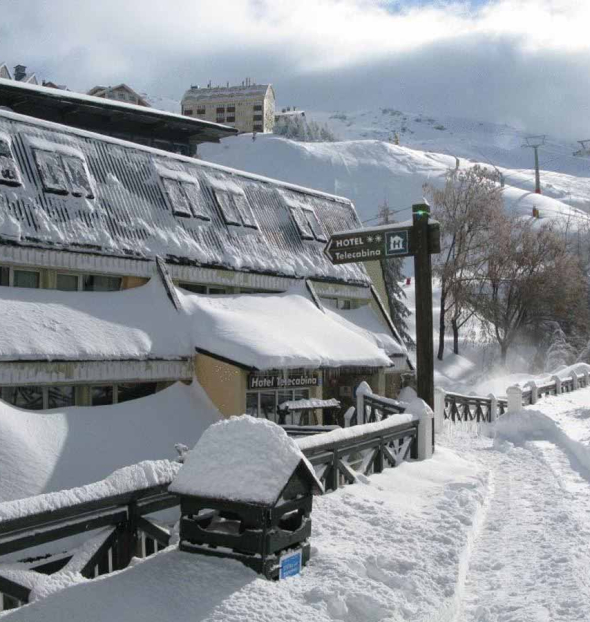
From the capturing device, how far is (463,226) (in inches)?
1783

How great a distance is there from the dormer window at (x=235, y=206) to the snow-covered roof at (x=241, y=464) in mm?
13947

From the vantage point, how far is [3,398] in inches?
512

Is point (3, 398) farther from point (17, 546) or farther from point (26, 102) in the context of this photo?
point (26, 102)

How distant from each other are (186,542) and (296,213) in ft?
56.4

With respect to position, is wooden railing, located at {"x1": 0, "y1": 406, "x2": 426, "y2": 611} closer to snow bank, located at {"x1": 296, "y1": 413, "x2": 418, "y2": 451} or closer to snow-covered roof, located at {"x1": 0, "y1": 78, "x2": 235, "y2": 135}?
snow bank, located at {"x1": 296, "y1": 413, "x2": 418, "y2": 451}

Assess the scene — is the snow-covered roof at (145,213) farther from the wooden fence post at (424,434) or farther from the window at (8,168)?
the wooden fence post at (424,434)

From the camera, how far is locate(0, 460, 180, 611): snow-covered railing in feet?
17.7

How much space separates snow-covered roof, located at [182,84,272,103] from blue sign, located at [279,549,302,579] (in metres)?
111

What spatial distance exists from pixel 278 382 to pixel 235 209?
250 inches

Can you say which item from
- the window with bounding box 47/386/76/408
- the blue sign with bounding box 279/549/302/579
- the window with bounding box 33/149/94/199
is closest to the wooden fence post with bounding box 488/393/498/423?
the window with bounding box 33/149/94/199

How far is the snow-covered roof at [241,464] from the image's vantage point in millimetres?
5926

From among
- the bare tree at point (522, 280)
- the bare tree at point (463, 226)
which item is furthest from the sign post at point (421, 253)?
the bare tree at point (522, 280)

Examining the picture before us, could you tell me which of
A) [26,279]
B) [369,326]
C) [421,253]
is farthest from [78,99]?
[421,253]

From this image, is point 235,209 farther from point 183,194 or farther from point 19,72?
point 19,72
